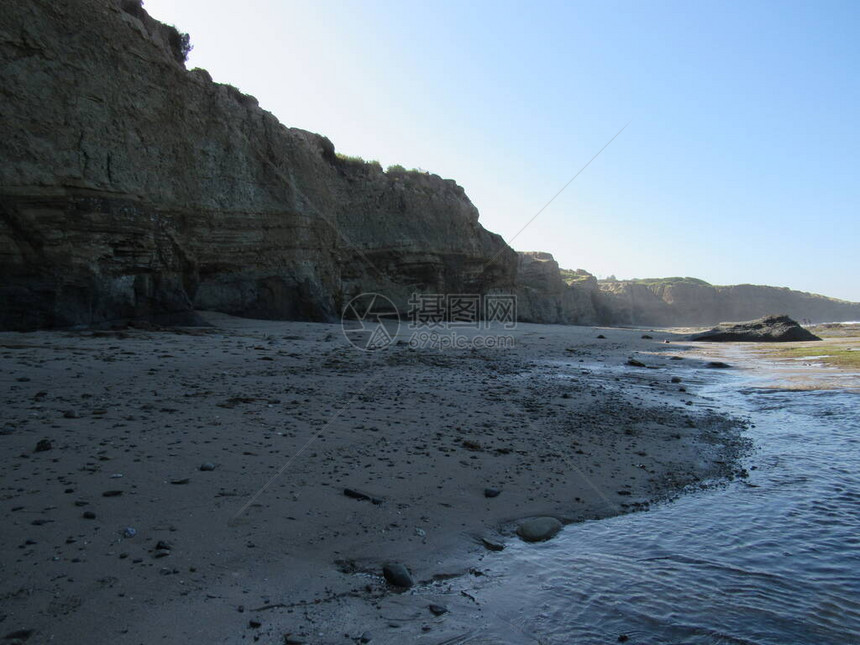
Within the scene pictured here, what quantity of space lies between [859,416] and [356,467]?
6930mm

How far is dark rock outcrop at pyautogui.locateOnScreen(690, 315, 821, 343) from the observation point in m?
21.7

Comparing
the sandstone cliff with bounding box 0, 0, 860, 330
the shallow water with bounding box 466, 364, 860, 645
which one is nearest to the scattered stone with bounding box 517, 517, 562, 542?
the shallow water with bounding box 466, 364, 860, 645

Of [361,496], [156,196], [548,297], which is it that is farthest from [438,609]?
[548,297]

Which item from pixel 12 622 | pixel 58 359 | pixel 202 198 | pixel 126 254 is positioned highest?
pixel 202 198

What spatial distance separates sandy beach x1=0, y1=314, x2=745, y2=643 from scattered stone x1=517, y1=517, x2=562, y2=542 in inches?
3.9

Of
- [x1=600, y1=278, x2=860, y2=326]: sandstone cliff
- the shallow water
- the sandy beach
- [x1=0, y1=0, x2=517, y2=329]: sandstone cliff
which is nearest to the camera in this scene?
the sandy beach

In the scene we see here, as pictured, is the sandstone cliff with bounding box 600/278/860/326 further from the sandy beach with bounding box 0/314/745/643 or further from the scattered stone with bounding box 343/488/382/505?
the scattered stone with bounding box 343/488/382/505

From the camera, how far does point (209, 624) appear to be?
2.20 meters

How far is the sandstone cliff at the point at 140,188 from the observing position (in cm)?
1066

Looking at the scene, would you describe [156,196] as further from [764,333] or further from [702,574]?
[764,333]

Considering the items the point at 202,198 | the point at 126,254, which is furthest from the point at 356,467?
the point at 202,198

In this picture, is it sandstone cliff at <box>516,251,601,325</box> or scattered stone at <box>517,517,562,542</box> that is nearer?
scattered stone at <box>517,517,562,542</box>

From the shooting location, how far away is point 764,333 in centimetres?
2211

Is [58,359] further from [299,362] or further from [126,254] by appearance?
[126,254]
